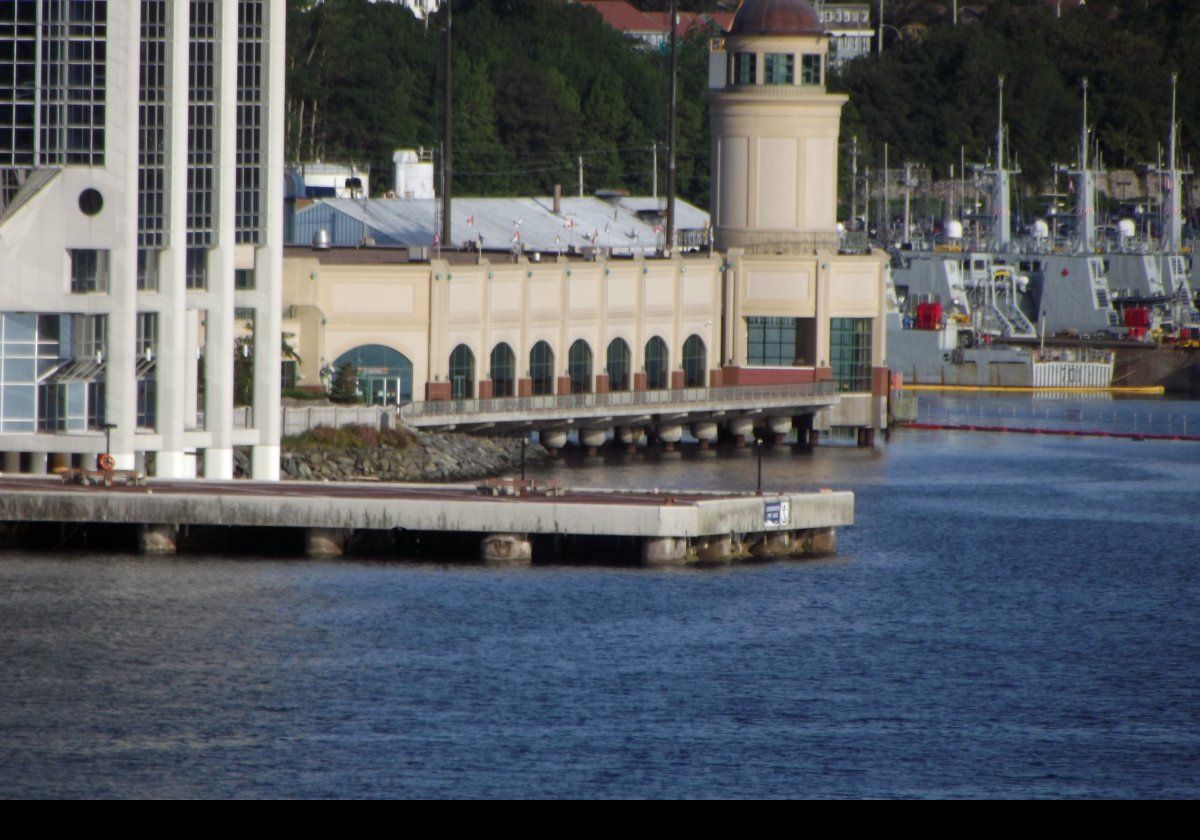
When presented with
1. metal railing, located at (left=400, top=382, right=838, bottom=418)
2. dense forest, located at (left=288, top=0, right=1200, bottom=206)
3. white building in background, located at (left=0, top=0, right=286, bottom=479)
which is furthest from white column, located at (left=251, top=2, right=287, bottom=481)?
dense forest, located at (left=288, top=0, right=1200, bottom=206)

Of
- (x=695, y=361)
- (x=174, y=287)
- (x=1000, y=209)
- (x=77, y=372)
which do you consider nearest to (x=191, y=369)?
(x=174, y=287)

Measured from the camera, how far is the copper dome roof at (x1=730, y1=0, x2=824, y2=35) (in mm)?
109812

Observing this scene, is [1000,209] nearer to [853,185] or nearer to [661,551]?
[853,185]

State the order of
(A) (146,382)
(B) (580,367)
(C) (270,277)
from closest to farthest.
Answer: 1. (A) (146,382)
2. (C) (270,277)
3. (B) (580,367)

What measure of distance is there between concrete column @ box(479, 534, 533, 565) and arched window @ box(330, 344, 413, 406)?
2784 centimetres

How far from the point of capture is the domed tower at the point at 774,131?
10956 centimetres

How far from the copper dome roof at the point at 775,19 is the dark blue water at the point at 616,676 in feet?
131

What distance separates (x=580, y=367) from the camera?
339 ft

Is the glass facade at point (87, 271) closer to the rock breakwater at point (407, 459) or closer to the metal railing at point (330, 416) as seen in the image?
the rock breakwater at point (407, 459)

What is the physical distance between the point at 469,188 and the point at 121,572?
107 metres

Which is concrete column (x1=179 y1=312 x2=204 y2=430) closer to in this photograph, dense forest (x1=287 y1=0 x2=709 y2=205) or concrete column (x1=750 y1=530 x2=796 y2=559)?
concrete column (x1=750 y1=530 x2=796 y2=559)

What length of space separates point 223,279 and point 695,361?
3903 centimetres

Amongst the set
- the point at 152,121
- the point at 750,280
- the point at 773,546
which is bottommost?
the point at 773,546

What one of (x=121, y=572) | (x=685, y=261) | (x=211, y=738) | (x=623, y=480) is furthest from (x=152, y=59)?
(x=685, y=261)
